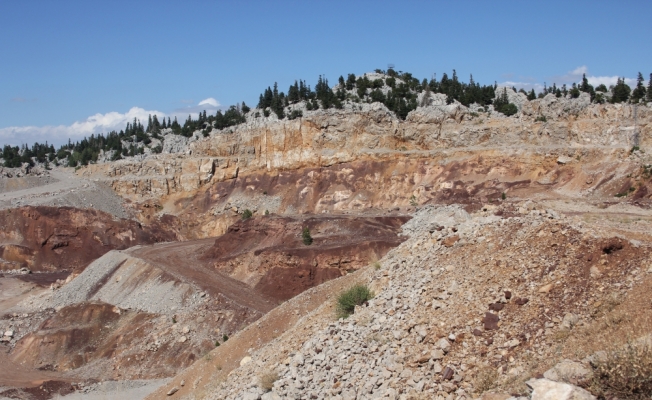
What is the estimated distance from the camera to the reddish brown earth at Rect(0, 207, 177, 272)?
66562 millimetres

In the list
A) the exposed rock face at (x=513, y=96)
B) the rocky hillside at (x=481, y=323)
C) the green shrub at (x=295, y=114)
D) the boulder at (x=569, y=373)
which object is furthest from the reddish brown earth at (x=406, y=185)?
the boulder at (x=569, y=373)

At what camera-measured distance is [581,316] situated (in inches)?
452

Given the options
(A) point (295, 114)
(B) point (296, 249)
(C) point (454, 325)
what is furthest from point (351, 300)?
(A) point (295, 114)

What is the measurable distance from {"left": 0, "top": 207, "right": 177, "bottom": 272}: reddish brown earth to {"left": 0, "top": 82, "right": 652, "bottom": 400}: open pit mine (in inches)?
9.3

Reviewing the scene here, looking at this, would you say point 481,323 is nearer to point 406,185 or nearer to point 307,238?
point 307,238

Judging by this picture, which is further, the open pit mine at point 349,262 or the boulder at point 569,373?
the open pit mine at point 349,262

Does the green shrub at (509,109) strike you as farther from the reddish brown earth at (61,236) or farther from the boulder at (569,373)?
the boulder at (569,373)

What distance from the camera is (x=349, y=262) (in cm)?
4384

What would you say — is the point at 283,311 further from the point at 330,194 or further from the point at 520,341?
the point at 330,194

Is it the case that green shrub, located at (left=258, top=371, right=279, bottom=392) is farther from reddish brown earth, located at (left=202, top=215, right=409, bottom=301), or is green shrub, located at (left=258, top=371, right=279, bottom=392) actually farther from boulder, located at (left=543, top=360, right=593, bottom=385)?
reddish brown earth, located at (left=202, top=215, right=409, bottom=301)

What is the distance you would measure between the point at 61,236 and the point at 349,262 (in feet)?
132

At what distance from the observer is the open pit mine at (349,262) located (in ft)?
38.7

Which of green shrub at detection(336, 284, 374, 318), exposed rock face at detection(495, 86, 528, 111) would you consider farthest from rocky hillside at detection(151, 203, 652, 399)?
exposed rock face at detection(495, 86, 528, 111)

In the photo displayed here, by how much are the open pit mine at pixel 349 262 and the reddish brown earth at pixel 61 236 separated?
0.24 metres
